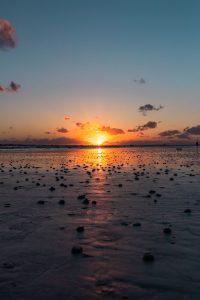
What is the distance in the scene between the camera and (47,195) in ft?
79.0

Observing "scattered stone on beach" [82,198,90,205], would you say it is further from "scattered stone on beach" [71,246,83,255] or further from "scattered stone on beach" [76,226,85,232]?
"scattered stone on beach" [71,246,83,255]

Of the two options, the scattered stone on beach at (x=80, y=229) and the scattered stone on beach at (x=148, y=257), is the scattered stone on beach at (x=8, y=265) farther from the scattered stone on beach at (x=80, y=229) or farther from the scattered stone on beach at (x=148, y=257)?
the scattered stone on beach at (x=80, y=229)

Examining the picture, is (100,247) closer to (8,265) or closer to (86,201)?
(8,265)

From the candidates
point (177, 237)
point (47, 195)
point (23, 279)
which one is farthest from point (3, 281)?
point (47, 195)

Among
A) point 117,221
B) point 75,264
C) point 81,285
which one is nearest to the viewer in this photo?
point 81,285

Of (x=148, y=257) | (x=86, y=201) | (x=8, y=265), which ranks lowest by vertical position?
(x=8, y=265)

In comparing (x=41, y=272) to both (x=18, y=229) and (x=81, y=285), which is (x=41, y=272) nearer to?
(x=81, y=285)

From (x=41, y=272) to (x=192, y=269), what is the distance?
4.20 m

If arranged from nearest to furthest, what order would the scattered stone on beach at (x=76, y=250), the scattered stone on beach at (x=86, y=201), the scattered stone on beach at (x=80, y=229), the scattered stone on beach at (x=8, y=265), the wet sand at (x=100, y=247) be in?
the wet sand at (x=100, y=247)
the scattered stone on beach at (x=8, y=265)
the scattered stone on beach at (x=76, y=250)
the scattered stone on beach at (x=80, y=229)
the scattered stone on beach at (x=86, y=201)

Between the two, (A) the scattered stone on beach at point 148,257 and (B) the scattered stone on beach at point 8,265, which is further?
(A) the scattered stone on beach at point 148,257

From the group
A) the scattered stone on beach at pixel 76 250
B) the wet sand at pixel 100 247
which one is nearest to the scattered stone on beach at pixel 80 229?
the wet sand at pixel 100 247

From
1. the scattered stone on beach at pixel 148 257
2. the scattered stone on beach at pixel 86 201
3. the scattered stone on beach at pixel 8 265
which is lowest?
the scattered stone on beach at pixel 8 265

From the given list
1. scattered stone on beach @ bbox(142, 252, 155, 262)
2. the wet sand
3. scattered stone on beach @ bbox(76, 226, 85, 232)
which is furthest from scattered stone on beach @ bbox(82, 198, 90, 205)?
scattered stone on beach @ bbox(142, 252, 155, 262)

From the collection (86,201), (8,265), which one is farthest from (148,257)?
(86,201)
